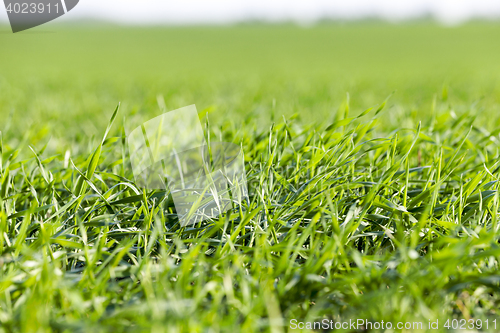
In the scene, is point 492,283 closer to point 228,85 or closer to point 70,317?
point 70,317

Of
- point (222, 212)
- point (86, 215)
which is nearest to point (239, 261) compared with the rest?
point (222, 212)

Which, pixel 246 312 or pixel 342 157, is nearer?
pixel 246 312

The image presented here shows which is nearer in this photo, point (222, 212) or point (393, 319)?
point (393, 319)

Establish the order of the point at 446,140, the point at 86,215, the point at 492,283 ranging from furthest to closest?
the point at 446,140 → the point at 86,215 → the point at 492,283

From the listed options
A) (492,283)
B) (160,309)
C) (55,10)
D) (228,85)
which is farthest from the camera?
(228,85)

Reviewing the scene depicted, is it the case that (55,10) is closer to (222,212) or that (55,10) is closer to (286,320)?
(222,212)

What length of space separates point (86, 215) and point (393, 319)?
0.93m

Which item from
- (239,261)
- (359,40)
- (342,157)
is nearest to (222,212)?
(239,261)

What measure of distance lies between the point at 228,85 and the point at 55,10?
14.3ft

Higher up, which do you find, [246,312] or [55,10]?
[55,10]

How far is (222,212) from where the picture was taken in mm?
1350

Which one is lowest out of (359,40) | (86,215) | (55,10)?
(359,40)

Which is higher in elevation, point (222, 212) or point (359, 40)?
point (222, 212)

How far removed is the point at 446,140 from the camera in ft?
6.09
